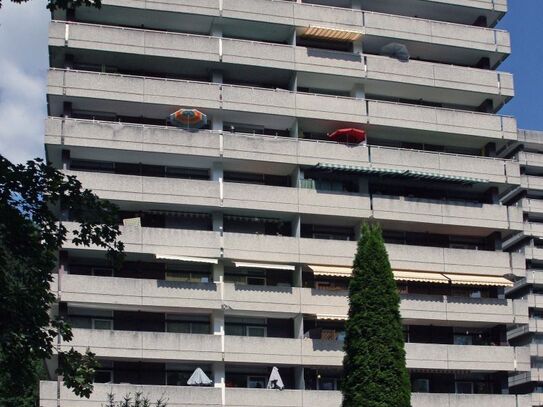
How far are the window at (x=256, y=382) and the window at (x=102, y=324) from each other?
261 inches

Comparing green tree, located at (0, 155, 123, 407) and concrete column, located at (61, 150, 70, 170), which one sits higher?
concrete column, located at (61, 150, 70, 170)

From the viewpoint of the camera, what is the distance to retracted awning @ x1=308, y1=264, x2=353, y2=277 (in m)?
48.9

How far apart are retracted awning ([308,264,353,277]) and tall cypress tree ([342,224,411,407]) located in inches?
137

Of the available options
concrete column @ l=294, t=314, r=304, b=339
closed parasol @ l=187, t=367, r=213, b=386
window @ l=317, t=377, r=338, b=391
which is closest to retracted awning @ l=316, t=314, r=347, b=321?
concrete column @ l=294, t=314, r=304, b=339

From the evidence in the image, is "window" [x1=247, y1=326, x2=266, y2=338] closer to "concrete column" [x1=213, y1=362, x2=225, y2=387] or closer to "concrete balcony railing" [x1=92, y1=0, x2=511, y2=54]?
"concrete column" [x1=213, y1=362, x2=225, y2=387]

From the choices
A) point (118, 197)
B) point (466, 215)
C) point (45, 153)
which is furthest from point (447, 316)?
point (45, 153)

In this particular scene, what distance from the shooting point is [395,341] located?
44.0 m

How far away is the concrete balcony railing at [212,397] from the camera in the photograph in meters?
44.3

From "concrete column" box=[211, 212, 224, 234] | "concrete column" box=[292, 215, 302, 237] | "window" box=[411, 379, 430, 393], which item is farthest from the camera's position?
"window" box=[411, 379, 430, 393]

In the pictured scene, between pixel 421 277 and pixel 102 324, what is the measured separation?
1475cm

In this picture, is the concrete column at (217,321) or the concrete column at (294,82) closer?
the concrete column at (217,321)

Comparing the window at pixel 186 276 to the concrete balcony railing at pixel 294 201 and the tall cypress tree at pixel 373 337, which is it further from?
the tall cypress tree at pixel 373 337

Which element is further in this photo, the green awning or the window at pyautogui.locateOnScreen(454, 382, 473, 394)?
the window at pyautogui.locateOnScreen(454, 382, 473, 394)

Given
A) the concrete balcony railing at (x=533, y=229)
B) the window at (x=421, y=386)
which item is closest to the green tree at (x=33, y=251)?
the window at (x=421, y=386)
